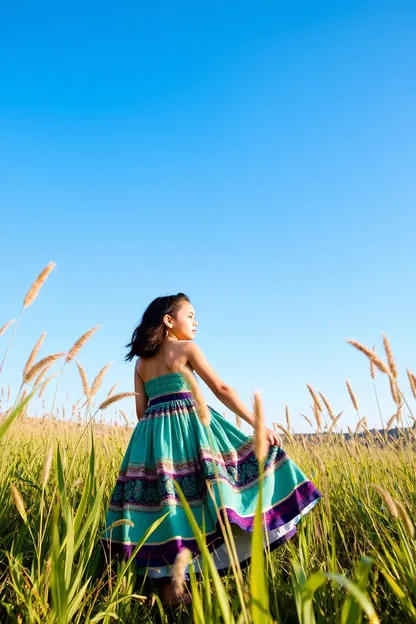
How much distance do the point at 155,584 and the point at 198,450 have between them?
2.46ft

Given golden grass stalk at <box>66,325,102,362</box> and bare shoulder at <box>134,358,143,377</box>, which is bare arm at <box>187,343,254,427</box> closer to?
bare shoulder at <box>134,358,143,377</box>

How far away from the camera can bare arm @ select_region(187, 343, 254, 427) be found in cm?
291

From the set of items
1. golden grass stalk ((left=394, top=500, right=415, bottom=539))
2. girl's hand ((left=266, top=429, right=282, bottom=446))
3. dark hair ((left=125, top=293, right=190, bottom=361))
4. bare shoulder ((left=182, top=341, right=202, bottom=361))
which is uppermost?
dark hair ((left=125, top=293, right=190, bottom=361))

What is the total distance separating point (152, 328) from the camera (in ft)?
10.8

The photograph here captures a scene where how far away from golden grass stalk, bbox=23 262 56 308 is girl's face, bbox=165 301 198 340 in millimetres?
1466

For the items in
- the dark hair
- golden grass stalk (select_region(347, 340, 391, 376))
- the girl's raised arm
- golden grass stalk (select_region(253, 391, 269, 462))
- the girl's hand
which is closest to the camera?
golden grass stalk (select_region(253, 391, 269, 462))

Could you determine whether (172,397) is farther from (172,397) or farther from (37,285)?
(37,285)

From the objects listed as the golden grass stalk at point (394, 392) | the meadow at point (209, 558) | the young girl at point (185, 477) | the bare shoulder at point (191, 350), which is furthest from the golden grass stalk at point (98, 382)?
the golden grass stalk at point (394, 392)

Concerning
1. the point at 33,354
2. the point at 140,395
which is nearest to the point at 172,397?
the point at 140,395

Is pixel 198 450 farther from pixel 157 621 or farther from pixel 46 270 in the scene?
pixel 46 270

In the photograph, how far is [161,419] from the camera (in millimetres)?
2945

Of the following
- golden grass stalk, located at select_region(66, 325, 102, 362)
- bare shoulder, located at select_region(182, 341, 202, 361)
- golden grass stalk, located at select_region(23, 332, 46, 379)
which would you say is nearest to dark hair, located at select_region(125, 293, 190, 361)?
bare shoulder, located at select_region(182, 341, 202, 361)

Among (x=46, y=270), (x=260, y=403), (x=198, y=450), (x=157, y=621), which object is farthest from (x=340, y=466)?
(x=260, y=403)

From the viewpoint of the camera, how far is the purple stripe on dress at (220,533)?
8.05 ft
